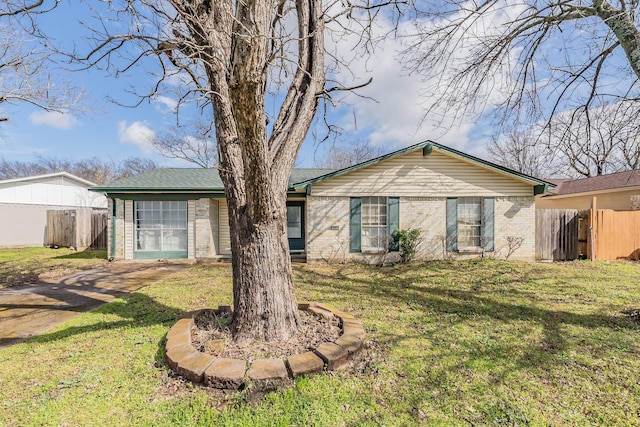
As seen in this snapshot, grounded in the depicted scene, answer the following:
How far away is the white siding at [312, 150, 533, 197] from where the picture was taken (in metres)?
9.77

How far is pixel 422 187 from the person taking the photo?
978cm

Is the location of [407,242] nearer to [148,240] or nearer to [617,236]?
[617,236]

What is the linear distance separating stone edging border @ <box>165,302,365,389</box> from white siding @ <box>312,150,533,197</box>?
23.2ft

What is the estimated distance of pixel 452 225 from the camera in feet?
32.3

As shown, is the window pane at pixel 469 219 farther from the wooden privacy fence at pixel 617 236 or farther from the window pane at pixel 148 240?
the window pane at pixel 148 240

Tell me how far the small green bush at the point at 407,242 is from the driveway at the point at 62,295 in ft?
24.2

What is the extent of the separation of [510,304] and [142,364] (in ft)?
19.7

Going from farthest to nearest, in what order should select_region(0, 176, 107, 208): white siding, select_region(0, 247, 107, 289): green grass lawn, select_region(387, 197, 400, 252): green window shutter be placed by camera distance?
select_region(0, 176, 107, 208): white siding → select_region(387, 197, 400, 252): green window shutter → select_region(0, 247, 107, 289): green grass lawn

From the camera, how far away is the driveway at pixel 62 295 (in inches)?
174

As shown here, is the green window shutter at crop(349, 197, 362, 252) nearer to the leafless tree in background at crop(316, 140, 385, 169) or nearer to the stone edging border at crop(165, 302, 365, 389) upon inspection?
the stone edging border at crop(165, 302, 365, 389)

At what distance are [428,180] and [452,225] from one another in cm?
181

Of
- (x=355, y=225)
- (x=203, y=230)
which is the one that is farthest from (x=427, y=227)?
(x=203, y=230)

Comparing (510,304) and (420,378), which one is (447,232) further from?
(420,378)

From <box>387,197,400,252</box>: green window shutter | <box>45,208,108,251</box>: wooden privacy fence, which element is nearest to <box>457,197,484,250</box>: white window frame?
<box>387,197,400,252</box>: green window shutter
